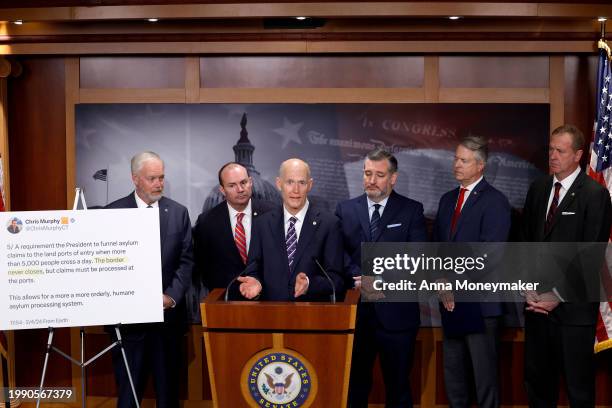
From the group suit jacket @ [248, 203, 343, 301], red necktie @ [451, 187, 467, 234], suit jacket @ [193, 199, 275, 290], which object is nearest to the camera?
suit jacket @ [248, 203, 343, 301]

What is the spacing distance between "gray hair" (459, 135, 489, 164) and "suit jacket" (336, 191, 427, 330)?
1.69 ft

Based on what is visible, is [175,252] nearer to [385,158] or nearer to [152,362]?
[152,362]

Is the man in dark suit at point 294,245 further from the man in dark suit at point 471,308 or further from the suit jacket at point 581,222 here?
the suit jacket at point 581,222

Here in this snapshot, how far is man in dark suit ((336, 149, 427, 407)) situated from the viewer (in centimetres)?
476

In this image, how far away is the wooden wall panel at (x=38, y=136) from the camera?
210 inches

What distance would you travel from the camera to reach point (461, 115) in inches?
203

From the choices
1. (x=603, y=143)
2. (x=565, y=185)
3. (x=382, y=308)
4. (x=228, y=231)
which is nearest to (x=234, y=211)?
(x=228, y=231)

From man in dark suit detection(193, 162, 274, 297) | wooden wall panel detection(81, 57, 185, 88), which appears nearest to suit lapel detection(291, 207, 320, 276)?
man in dark suit detection(193, 162, 274, 297)

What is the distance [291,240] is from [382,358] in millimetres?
997

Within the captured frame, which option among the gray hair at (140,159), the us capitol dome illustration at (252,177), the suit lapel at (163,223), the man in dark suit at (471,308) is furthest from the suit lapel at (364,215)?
the gray hair at (140,159)

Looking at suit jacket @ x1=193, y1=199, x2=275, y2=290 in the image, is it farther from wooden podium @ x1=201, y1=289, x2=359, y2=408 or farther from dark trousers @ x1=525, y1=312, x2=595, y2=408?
dark trousers @ x1=525, y1=312, x2=595, y2=408

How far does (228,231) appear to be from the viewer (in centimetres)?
500

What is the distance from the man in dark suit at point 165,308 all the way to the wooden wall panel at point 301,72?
76 cm

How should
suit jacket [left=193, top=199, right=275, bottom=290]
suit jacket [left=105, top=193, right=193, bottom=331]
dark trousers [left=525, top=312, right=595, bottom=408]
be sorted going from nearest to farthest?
1. dark trousers [left=525, top=312, right=595, bottom=408]
2. suit jacket [left=105, top=193, right=193, bottom=331]
3. suit jacket [left=193, top=199, right=275, bottom=290]
